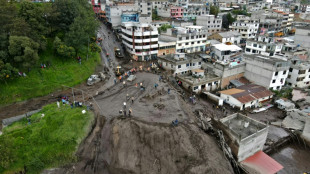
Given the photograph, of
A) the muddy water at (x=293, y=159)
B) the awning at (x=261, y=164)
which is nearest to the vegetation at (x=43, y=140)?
the awning at (x=261, y=164)

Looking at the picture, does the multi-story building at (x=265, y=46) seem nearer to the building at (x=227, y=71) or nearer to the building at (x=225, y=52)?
the building at (x=225, y=52)

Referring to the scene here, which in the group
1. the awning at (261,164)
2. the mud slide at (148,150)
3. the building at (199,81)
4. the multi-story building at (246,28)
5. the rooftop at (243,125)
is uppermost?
the multi-story building at (246,28)

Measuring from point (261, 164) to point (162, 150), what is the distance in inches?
497

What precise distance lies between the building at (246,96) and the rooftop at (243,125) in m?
9.72

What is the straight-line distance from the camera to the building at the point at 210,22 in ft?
281

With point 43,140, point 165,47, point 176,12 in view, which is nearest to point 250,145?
point 43,140

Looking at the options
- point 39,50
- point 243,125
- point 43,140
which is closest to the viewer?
point 43,140

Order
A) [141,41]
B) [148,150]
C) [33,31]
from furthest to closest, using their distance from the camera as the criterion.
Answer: [141,41] < [33,31] < [148,150]

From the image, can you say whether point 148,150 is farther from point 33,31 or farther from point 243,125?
point 33,31

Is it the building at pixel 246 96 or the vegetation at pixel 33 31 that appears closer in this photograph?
the vegetation at pixel 33 31

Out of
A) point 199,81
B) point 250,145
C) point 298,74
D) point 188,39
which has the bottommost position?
point 250,145

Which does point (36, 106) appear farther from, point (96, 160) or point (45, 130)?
point (96, 160)

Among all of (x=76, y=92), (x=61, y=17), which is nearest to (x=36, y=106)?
(x=76, y=92)

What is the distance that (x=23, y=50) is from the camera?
39000 millimetres
